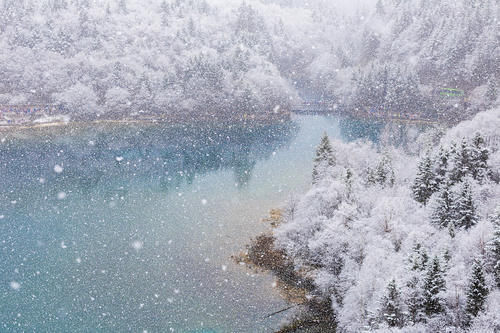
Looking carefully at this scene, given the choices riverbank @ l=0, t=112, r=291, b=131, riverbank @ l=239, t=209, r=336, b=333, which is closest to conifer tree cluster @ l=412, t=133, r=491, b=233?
riverbank @ l=239, t=209, r=336, b=333

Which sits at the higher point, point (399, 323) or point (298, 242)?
point (399, 323)

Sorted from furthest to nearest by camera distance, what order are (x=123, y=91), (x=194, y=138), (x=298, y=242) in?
(x=123, y=91), (x=194, y=138), (x=298, y=242)

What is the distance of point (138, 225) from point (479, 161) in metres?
40.0

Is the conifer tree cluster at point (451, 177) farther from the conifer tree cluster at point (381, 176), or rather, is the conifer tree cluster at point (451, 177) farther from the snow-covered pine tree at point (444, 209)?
the conifer tree cluster at point (381, 176)

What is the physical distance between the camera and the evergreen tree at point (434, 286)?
25219mm

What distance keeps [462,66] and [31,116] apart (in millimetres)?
112907

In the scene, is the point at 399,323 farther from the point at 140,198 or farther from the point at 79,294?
the point at 140,198

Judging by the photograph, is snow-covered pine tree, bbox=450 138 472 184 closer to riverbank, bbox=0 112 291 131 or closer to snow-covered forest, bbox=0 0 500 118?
snow-covered forest, bbox=0 0 500 118

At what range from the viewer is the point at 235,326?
109 feet

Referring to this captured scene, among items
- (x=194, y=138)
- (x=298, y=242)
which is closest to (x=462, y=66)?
(x=194, y=138)

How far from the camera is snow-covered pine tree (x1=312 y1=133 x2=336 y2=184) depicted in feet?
160

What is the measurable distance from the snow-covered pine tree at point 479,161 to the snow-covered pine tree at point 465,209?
16.9 feet

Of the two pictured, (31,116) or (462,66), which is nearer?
(31,116)

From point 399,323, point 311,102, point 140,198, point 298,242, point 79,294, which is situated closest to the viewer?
point 399,323
